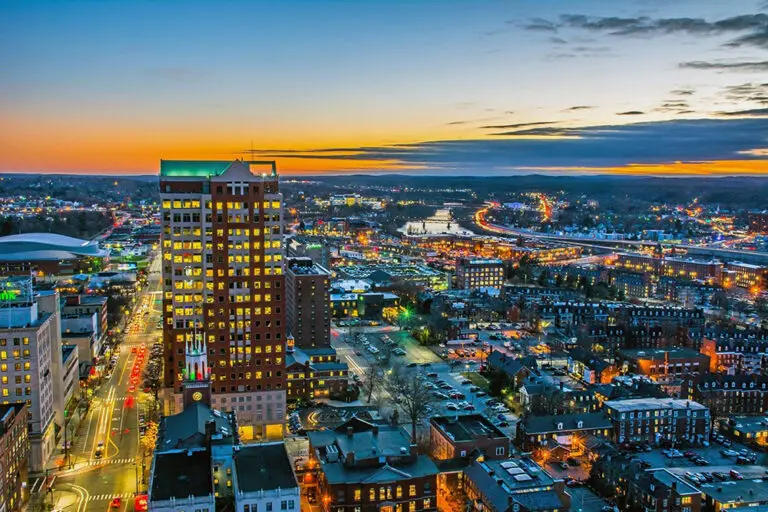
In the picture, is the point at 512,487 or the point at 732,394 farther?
the point at 732,394

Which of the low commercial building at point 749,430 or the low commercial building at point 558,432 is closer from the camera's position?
the low commercial building at point 558,432

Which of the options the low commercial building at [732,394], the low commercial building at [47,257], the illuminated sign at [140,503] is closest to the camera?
the illuminated sign at [140,503]

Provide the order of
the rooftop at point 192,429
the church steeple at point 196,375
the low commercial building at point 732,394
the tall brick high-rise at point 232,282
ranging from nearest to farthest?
1. the rooftop at point 192,429
2. the church steeple at point 196,375
3. the tall brick high-rise at point 232,282
4. the low commercial building at point 732,394

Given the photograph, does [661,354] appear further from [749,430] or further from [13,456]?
[13,456]

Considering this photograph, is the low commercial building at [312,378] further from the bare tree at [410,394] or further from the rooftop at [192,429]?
the rooftop at [192,429]

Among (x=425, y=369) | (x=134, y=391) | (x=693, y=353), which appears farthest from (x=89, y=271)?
(x=693, y=353)

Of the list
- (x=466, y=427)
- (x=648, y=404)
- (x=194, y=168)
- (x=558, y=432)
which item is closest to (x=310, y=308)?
(x=194, y=168)

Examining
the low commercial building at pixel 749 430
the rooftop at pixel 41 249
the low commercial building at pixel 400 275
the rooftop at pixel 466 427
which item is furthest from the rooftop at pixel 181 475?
the rooftop at pixel 41 249
